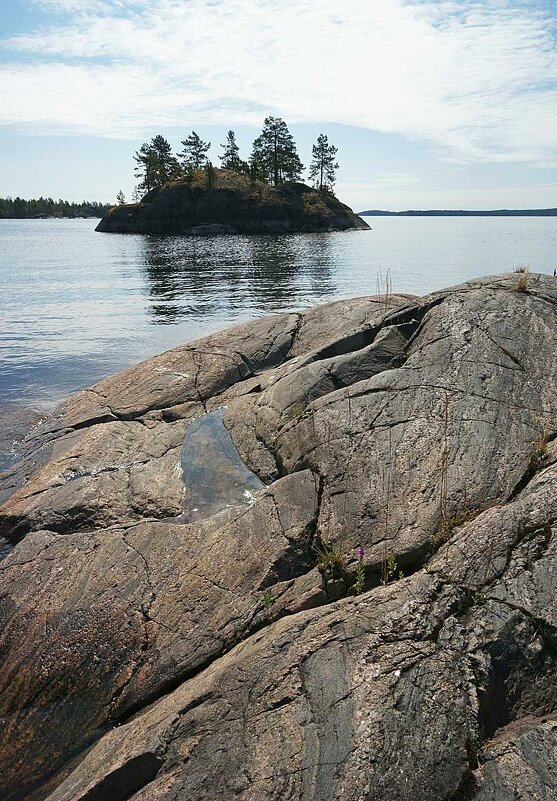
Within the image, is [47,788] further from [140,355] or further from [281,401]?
[140,355]

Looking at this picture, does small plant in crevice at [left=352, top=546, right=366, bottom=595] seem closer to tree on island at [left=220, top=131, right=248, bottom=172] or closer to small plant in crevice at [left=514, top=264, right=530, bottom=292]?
small plant in crevice at [left=514, top=264, right=530, bottom=292]

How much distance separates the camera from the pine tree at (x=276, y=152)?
129m

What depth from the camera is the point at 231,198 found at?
10794 cm

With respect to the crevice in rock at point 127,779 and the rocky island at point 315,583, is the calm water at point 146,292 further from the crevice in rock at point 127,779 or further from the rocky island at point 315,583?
the crevice in rock at point 127,779

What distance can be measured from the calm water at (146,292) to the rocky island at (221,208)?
125ft

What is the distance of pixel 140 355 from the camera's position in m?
21.6

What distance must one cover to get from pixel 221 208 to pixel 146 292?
249ft

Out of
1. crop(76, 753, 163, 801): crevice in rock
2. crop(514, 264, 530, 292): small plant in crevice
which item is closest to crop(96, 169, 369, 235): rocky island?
crop(514, 264, 530, 292): small plant in crevice

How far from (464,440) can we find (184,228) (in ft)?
360

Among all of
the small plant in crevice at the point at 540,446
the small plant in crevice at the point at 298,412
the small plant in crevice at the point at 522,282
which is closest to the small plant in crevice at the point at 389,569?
the small plant in crevice at the point at 540,446

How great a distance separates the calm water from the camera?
20812 millimetres

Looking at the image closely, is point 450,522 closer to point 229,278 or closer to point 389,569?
point 389,569

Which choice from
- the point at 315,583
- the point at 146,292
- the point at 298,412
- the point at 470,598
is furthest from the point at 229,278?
the point at 470,598

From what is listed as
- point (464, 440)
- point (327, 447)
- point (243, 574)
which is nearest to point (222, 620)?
point (243, 574)
